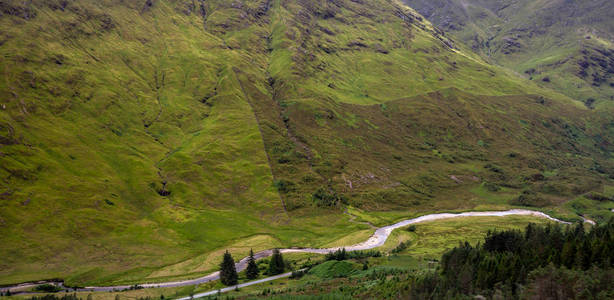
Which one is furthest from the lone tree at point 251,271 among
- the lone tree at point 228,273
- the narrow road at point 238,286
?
the lone tree at point 228,273

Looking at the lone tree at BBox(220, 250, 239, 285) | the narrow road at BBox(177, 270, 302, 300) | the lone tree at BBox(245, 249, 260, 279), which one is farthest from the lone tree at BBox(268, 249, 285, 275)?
the lone tree at BBox(220, 250, 239, 285)

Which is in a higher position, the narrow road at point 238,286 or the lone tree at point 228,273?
the lone tree at point 228,273

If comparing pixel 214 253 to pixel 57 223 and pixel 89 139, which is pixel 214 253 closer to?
pixel 57 223

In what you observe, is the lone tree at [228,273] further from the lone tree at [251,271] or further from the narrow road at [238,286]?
the lone tree at [251,271]

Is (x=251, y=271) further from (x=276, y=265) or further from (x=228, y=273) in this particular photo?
(x=228, y=273)

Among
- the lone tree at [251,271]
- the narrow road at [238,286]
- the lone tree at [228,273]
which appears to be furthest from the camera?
the lone tree at [251,271]

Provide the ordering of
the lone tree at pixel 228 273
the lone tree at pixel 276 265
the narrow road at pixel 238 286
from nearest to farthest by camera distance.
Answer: the narrow road at pixel 238 286 < the lone tree at pixel 228 273 < the lone tree at pixel 276 265

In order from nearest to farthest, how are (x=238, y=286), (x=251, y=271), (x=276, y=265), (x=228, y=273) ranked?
(x=238, y=286) → (x=228, y=273) → (x=251, y=271) → (x=276, y=265)

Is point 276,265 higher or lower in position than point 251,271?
higher

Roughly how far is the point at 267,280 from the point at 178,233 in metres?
57.7

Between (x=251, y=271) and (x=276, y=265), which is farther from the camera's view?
(x=276, y=265)

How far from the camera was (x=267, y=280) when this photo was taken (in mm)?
122312

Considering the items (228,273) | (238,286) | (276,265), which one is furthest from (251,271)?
(238,286)

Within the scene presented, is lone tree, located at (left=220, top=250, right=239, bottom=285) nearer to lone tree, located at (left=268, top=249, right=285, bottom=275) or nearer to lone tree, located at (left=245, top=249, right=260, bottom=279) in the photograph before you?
lone tree, located at (left=245, top=249, right=260, bottom=279)
